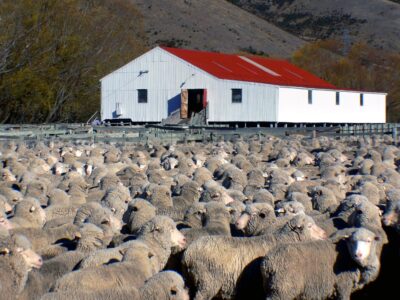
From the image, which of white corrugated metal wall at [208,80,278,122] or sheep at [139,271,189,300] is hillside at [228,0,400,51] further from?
sheep at [139,271,189,300]

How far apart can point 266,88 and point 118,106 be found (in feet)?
30.0

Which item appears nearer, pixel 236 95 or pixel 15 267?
pixel 15 267

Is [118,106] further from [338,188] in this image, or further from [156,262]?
[156,262]

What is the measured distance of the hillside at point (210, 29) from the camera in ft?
436

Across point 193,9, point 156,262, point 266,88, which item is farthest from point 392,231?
point 193,9

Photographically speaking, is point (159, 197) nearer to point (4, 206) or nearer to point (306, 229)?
point (4, 206)

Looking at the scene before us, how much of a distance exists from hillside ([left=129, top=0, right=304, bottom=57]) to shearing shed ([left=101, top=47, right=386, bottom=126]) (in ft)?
252

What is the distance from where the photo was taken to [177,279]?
8.93 m

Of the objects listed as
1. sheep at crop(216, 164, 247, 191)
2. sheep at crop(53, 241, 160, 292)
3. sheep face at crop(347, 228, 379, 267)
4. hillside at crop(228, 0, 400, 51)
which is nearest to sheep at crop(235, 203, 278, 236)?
sheep face at crop(347, 228, 379, 267)

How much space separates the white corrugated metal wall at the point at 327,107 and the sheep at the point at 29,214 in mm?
35086

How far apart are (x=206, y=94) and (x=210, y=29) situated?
93180 millimetres

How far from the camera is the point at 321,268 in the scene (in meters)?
9.66

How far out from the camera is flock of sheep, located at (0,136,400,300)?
9094 mm

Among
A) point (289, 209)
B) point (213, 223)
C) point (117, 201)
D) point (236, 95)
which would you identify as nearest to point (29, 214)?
point (117, 201)
